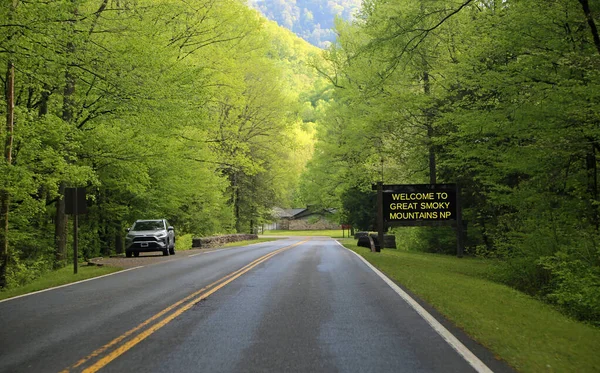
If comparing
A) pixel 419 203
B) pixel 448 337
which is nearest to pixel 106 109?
pixel 419 203

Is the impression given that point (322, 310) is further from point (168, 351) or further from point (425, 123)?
point (425, 123)

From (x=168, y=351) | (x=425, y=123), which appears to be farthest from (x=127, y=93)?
Answer: (x=425, y=123)

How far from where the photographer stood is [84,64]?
16234mm

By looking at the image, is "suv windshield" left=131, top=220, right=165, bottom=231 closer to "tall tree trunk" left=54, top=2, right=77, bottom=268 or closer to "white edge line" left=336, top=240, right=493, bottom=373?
"tall tree trunk" left=54, top=2, right=77, bottom=268

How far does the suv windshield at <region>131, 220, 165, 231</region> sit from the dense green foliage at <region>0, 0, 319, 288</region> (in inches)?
61.6

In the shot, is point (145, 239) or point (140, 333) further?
point (145, 239)

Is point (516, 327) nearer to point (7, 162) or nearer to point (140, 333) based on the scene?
point (140, 333)

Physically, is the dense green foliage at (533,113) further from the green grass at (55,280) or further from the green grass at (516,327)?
the green grass at (55,280)

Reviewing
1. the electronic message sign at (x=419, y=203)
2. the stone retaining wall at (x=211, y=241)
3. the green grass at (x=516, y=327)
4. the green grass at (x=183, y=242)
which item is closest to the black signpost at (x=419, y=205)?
the electronic message sign at (x=419, y=203)

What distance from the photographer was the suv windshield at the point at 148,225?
2467 cm

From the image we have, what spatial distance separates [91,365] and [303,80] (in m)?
115

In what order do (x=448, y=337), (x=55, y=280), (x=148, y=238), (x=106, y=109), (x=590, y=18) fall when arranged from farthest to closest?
(x=148, y=238) < (x=106, y=109) < (x=55, y=280) < (x=590, y=18) < (x=448, y=337)

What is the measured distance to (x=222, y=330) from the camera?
7125 mm

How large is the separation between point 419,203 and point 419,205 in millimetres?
93
